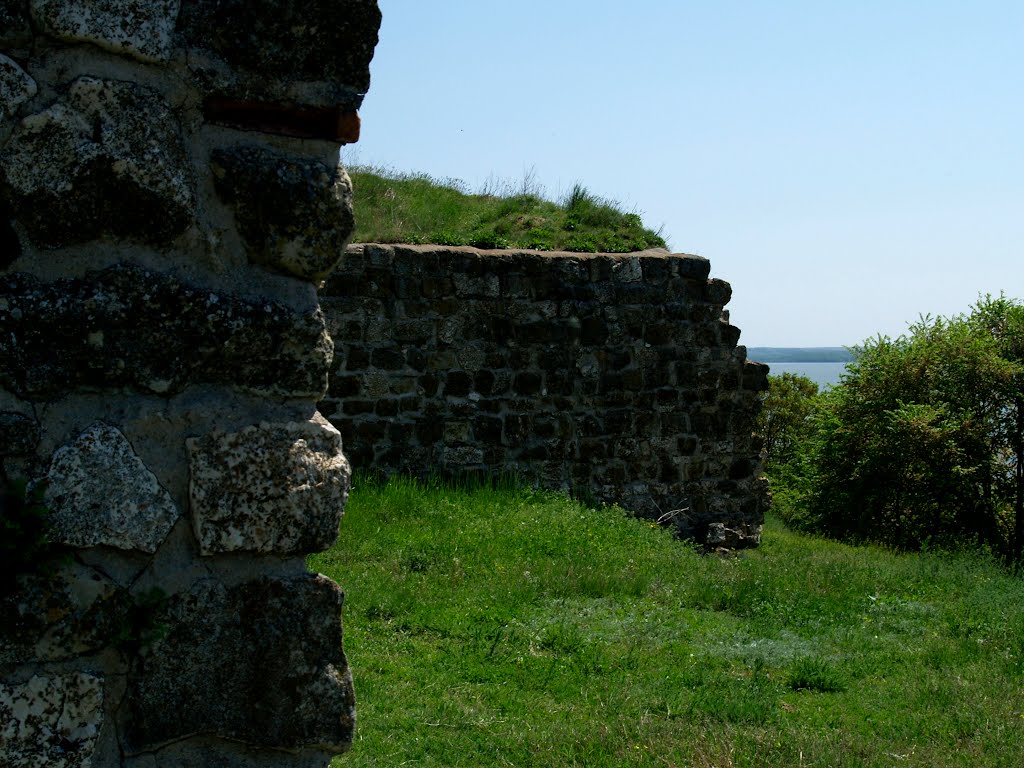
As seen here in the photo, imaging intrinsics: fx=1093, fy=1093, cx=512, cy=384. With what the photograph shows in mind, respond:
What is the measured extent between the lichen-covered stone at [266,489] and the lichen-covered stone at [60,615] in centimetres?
18

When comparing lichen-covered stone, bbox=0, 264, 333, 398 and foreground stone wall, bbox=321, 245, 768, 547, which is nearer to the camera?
lichen-covered stone, bbox=0, 264, 333, 398

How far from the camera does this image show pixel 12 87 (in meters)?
1.81

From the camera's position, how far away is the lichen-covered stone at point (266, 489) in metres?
1.93

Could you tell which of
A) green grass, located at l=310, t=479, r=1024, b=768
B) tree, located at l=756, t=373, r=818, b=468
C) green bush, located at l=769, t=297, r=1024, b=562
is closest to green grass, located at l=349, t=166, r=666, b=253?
green grass, located at l=310, t=479, r=1024, b=768

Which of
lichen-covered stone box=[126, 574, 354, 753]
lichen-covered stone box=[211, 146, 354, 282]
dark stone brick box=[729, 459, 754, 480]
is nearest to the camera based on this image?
lichen-covered stone box=[126, 574, 354, 753]

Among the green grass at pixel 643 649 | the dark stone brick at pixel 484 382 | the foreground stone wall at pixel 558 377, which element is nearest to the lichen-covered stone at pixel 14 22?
the green grass at pixel 643 649

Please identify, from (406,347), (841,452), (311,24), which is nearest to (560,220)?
(406,347)

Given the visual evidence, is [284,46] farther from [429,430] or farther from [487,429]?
[487,429]

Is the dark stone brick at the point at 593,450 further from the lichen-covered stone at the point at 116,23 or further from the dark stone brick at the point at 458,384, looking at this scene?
the lichen-covered stone at the point at 116,23

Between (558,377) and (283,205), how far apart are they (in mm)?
7851

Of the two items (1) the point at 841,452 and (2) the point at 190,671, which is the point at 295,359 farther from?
(1) the point at 841,452

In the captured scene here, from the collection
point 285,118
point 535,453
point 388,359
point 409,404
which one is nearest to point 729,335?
→ point 535,453

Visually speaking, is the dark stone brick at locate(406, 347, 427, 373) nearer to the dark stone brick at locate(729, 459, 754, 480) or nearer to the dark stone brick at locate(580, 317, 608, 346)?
the dark stone brick at locate(580, 317, 608, 346)

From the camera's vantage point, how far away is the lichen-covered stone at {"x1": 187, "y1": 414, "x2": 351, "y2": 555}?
1.93m
